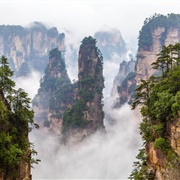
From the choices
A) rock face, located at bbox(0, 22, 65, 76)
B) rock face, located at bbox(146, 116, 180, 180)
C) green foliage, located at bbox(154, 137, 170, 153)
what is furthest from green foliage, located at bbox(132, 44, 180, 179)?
rock face, located at bbox(0, 22, 65, 76)

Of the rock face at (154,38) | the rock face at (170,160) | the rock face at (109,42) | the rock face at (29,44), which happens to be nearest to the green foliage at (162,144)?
the rock face at (170,160)

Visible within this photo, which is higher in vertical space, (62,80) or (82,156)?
(62,80)

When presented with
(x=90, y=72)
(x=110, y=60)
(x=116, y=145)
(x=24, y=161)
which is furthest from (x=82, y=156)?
(x=110, y=60)

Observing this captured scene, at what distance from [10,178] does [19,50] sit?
371 ft

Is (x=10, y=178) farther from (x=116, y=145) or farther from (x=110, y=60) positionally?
(x=110, y=60)

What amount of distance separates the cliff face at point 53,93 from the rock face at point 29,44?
39.7 meters

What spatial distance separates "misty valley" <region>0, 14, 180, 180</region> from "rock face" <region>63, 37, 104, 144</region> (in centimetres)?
24

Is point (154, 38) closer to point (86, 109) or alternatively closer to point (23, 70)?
point (86, 109)

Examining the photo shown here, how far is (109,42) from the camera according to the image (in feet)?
559

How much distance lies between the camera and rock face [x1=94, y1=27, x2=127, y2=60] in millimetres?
168300

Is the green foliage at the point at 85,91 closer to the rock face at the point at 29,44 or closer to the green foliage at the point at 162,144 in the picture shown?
the green foliage at the point at 162,144

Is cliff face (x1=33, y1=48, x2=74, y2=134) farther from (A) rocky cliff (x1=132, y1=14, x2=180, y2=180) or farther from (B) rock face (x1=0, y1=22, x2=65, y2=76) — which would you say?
(A) rocky cliff (x1=132, y1=14, x2=180, y2=180)

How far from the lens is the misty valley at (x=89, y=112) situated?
23.2m

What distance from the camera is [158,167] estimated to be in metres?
23.2
